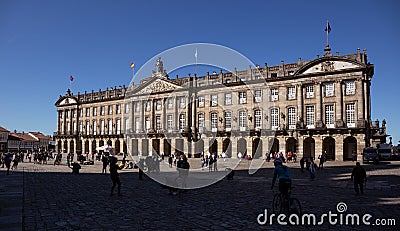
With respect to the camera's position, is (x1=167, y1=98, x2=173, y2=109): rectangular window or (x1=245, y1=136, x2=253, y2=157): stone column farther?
(x1=167, y1=98, x2=173, y2=109): rectangular window

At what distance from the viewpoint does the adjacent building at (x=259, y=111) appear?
3881 centimetres

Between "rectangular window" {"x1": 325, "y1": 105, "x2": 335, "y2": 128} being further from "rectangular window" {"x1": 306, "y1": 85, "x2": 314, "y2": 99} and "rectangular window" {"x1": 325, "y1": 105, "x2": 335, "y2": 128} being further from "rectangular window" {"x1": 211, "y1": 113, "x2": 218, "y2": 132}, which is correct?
"rectangular window" {"x1": 211, "y1": 113, "x2": 218, "y2": 132}

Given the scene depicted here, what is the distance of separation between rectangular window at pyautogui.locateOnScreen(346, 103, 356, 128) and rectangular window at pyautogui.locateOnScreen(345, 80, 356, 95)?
56.8 inches

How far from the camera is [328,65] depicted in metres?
39.9

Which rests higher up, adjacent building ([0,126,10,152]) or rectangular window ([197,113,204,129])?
rectangular window ([197,113,204,129])

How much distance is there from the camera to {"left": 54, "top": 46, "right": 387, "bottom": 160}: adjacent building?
127 ft

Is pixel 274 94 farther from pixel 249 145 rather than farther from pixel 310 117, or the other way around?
pixel 249 145

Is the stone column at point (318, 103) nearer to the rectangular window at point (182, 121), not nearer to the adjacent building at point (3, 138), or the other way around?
the rectangular window at point (182, 121)

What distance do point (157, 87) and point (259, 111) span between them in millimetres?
20091

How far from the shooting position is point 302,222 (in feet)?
27.4

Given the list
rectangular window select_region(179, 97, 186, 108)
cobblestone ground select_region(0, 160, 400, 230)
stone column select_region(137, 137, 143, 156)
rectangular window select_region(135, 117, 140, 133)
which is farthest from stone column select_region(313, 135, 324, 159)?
rectangular window select_region(135, 117, 140, 133)

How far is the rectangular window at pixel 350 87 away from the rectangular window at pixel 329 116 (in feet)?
8.86

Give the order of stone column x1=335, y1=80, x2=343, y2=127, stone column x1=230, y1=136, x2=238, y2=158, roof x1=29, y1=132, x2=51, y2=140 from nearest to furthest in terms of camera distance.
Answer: stone column x1=335, y1=80, x2=343, y2=127
stone column x1=230, y1=136, x2=238, y2=158
roof x1=29, y1=132, x2=51, y2=140

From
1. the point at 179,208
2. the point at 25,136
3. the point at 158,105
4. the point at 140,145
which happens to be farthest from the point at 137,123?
the point at 25,136
